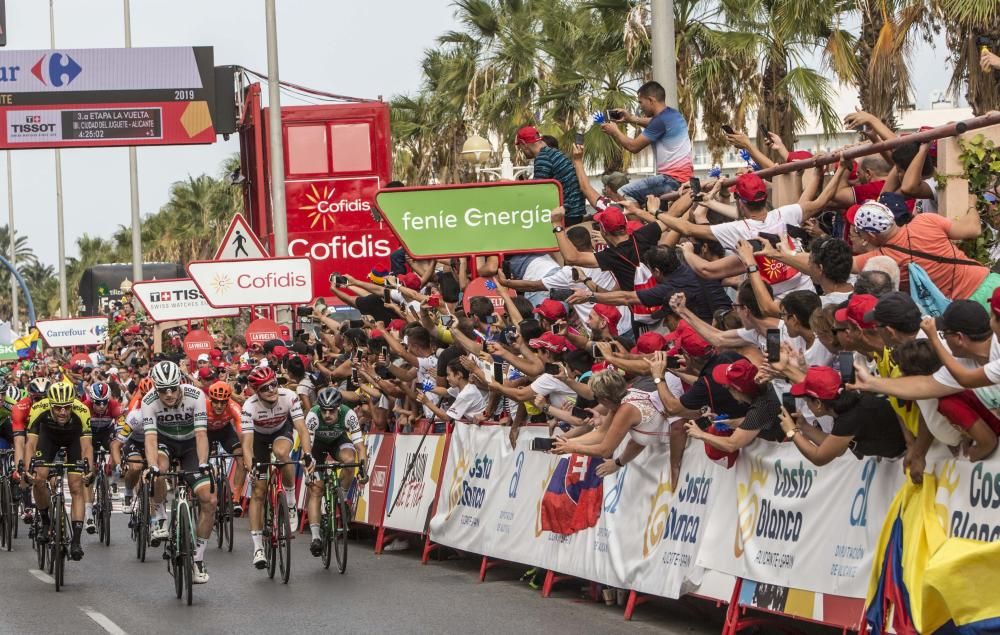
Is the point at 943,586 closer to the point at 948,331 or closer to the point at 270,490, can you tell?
the point at 948,331

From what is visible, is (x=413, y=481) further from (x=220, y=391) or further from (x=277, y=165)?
(x=277, y=165)

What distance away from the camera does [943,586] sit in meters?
7.34

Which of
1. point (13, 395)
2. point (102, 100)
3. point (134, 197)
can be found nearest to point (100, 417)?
point (13, 395)

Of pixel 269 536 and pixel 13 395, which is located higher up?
pixel 13 395

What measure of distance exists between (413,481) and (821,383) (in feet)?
27.5

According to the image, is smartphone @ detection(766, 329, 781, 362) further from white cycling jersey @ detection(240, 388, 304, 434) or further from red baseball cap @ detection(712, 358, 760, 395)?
white cycling jersey @ detection(240, 388, 304, 434)

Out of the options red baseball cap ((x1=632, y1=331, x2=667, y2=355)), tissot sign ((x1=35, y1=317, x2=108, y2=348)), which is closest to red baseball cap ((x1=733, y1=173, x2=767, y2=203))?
red baseball cap ((x1=632, y1=331, x2=667, y2=355))

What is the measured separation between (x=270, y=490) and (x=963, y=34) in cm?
1069

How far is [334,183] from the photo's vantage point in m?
29.8

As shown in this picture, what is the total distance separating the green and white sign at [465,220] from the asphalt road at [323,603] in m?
2.86

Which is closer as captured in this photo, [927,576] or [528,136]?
[927,576]

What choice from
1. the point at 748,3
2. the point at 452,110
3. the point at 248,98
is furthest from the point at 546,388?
the point at 452,110

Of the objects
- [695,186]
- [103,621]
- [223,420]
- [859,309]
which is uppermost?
[695,186]

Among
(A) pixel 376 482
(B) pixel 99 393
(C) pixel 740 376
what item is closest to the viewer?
(C) pixel 740 376
